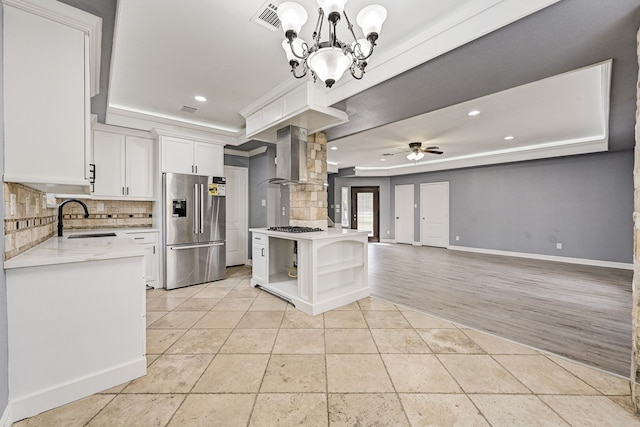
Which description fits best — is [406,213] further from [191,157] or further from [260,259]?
[191,157]

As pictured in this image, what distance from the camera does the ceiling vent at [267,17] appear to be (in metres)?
1.87

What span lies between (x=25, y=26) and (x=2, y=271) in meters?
1.37

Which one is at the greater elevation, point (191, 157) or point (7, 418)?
point (191, 157)

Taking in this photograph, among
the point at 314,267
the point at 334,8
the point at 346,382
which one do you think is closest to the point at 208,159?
the point at 314,267

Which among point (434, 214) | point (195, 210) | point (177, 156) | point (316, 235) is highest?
point (177, 156)

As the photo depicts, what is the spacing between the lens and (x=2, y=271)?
53.5 inches

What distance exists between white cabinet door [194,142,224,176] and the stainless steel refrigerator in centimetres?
13

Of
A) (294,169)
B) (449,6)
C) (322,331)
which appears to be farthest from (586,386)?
(294,169)

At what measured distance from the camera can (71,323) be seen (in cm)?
155

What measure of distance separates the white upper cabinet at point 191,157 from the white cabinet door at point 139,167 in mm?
434

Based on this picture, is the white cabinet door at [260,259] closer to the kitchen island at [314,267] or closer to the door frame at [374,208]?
the kitchen island at [314,267]

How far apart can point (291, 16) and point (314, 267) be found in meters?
2.19

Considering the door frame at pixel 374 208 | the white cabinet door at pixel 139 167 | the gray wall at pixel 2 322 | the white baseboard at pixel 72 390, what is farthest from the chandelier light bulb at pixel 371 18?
the door frame at pixel 374 208

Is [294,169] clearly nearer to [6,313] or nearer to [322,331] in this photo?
[322,331]
